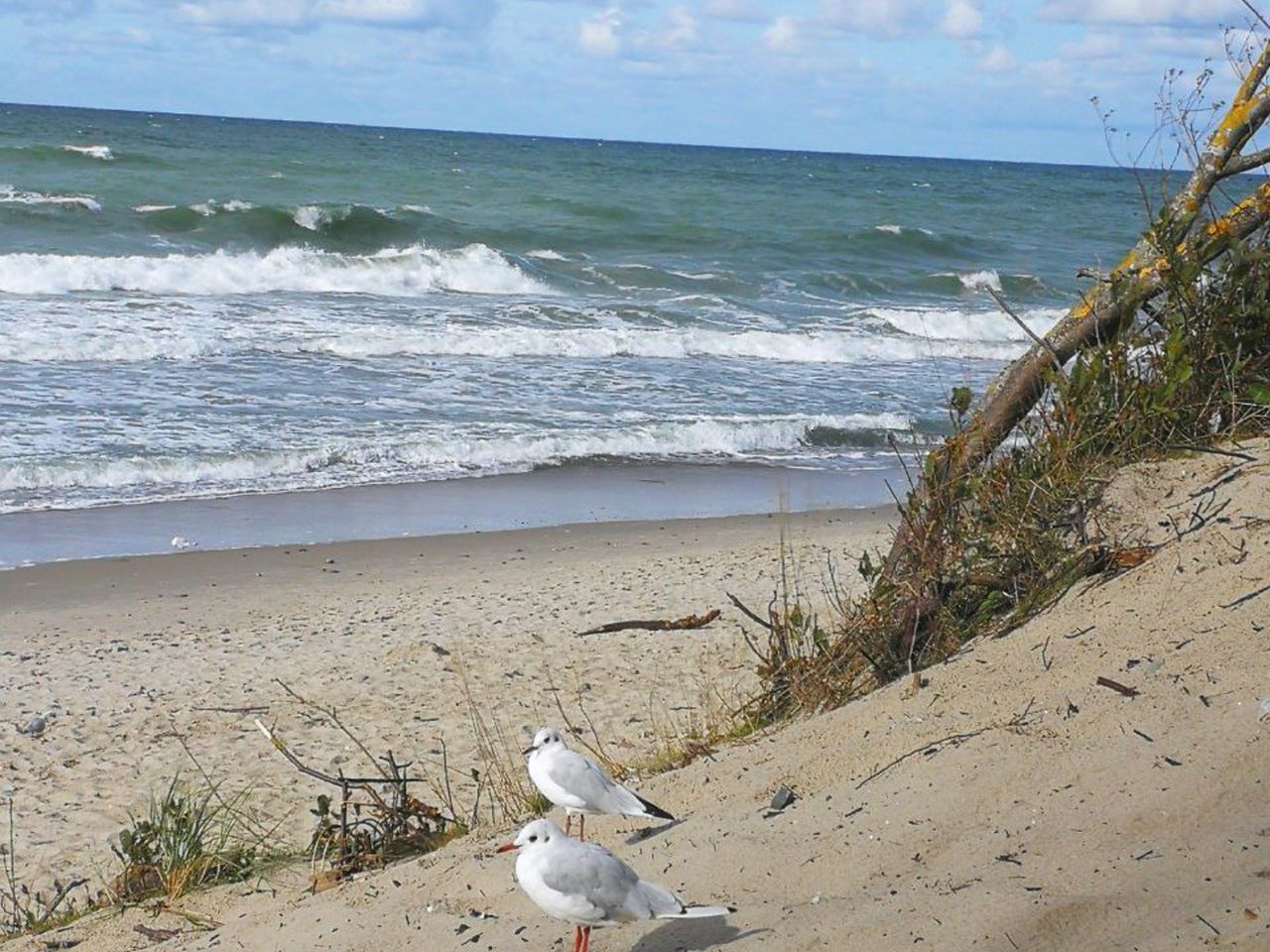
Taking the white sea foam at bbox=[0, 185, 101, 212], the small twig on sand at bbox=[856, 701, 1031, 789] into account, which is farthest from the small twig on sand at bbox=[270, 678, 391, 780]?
the white sea foam at bbox=[0, 185, 101, 212]

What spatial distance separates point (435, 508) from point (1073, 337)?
7080 mm

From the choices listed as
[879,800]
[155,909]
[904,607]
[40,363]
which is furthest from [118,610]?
[40,363]

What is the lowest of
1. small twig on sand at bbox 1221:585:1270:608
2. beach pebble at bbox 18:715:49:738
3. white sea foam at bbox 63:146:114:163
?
beach pebble at bbox 18:715:49:738

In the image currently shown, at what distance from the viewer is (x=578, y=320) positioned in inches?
862

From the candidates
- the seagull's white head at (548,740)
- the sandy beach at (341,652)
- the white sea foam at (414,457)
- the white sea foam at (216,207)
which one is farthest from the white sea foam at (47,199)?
the seagull's white head at (548,740)

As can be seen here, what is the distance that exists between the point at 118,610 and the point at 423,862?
512 centimetres

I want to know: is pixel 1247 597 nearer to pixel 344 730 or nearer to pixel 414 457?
pixel 344 730

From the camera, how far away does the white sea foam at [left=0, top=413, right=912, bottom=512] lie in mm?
11562

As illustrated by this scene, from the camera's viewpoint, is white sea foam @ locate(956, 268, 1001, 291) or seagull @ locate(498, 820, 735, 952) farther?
white sea foam @ locate(956, 268, 1001, 291)

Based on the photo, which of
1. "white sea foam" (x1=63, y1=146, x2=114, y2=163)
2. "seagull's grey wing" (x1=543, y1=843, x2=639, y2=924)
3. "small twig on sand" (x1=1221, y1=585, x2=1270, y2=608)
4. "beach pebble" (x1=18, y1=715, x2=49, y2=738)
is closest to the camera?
"seagull's grey wing" (x1=543, y1=843, x2=639, y2=924)

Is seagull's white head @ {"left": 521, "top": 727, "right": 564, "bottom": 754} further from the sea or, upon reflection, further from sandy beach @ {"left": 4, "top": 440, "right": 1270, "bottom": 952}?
the sea

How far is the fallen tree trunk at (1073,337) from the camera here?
475 cm

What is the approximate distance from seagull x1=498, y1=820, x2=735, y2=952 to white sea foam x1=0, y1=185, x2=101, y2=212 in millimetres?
30671

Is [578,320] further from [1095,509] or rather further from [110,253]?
[1095,509]
